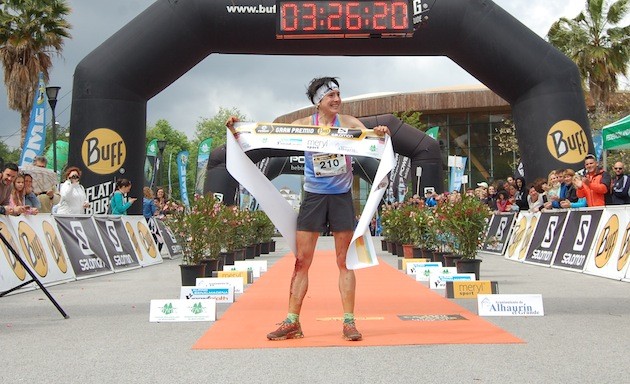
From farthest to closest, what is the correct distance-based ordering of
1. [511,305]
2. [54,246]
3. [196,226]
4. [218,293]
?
[54,246] < [196,226] < [218,293] < [511,305]

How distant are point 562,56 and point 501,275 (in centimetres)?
734

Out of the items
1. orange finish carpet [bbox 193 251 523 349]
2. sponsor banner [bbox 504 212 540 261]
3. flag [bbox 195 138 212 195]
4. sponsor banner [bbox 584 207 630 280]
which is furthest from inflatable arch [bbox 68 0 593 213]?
flag [bbox 195 138 212 195]

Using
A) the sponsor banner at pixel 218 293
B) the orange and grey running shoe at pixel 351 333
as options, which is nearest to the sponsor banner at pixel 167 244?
the sponsor banner at pixel 218 293

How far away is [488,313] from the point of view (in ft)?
25.5

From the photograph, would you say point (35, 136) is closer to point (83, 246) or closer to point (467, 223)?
point (83, 246)

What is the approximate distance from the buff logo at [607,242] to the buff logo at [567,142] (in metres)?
4.92

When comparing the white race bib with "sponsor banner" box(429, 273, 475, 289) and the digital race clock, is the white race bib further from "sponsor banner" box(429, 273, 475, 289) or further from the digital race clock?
the digital race clock

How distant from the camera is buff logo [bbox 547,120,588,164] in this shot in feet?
58.8

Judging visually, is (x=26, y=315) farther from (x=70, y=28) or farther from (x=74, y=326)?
(x=70, y=28)

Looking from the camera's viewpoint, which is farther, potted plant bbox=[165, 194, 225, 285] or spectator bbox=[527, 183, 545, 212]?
spectator bbox=[527, 183, 545, 212]

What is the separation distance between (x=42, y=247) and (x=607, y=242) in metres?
8.94

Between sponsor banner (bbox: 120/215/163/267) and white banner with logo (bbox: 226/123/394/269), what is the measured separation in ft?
34.9

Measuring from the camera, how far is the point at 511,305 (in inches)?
303

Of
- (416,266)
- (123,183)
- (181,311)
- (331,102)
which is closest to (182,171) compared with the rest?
(123,183)
